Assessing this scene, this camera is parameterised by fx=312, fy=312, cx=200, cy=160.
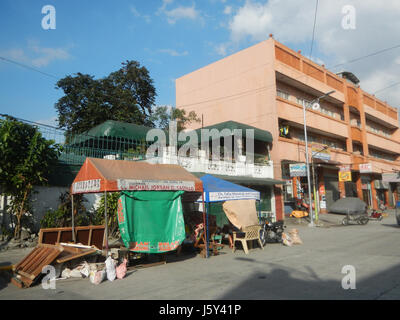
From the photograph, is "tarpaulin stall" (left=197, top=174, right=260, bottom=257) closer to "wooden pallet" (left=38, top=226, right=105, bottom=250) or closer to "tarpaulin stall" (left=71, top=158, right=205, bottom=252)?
"tarpaulin stall" (left=71, top=158, right=205, bottom=252)

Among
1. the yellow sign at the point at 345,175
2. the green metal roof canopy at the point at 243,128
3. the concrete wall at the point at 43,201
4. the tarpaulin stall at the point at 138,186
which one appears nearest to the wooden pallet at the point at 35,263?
the tarpaulin stall at the point at 138,186

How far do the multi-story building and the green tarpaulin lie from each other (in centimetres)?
1660

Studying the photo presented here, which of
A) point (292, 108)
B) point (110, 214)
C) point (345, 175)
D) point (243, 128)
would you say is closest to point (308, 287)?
point (110, 214)

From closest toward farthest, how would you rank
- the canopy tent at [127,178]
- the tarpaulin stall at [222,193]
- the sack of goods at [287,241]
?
the canopy tent at [127,178] → the tarpaulin stall at [222,193] → the sack of goods at [287,241]

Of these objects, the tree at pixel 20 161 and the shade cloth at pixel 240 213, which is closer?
the tree at pixel 20 161

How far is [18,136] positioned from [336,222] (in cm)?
2209

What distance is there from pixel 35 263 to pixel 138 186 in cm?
289

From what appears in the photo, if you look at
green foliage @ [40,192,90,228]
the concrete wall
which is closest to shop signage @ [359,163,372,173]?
green foliage @ [40,192,90,228]

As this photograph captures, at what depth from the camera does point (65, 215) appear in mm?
12000

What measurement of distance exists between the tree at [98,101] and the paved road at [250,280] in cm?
1847

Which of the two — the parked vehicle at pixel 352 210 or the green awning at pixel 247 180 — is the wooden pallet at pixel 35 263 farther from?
the parked vehicle at pixel 352 210

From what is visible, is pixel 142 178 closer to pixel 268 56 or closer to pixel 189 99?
pixel 268 56

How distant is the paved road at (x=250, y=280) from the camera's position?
575 cm
